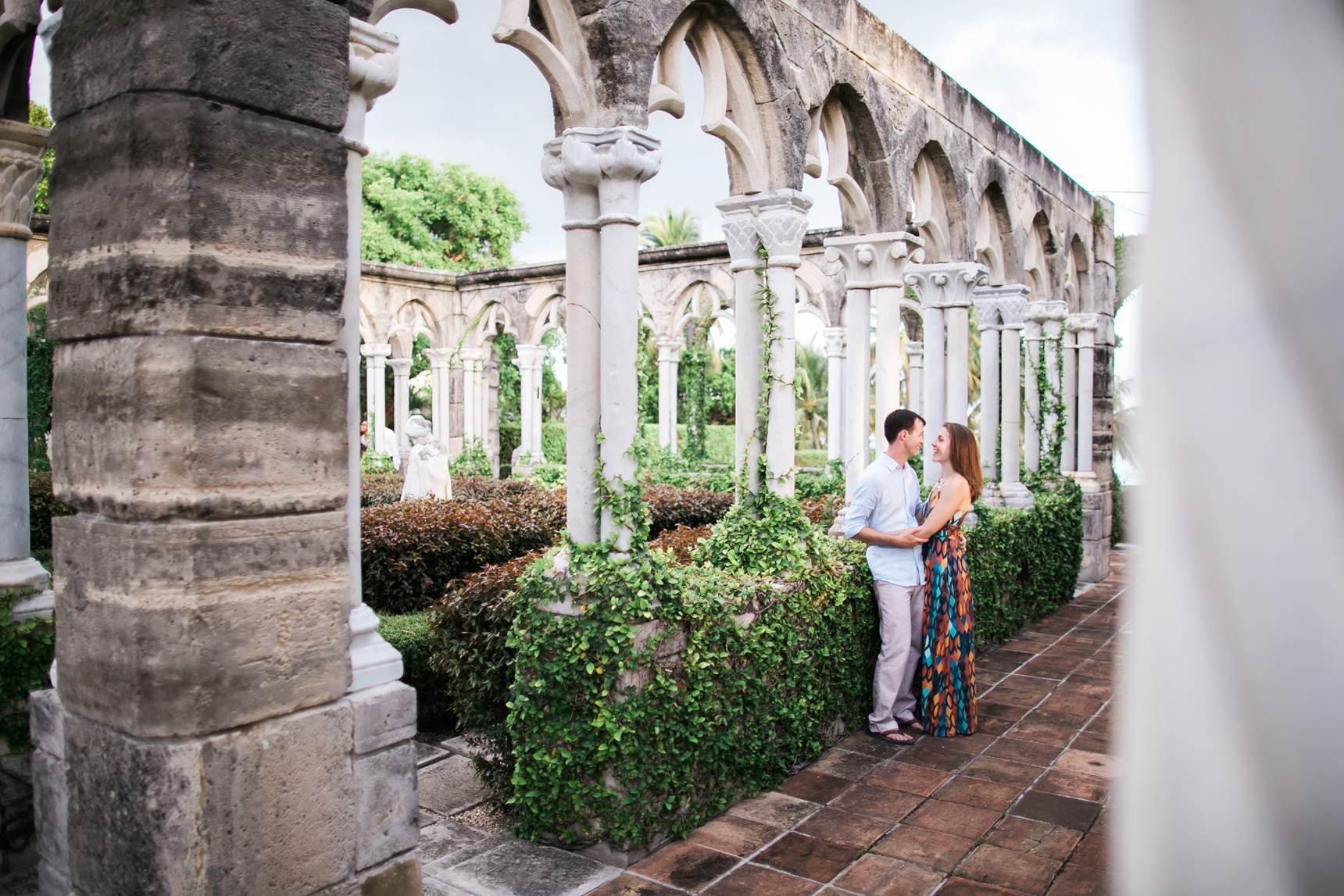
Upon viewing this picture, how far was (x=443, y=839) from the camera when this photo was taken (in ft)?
12.5

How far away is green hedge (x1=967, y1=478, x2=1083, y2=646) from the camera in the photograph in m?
6.89

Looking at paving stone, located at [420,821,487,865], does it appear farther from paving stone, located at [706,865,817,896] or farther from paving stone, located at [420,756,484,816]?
paving stone, located at [706,865,817,896]

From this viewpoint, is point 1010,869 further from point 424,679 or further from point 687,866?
point 424,679

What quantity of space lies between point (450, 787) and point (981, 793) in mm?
2521

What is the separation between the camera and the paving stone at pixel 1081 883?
3.31m

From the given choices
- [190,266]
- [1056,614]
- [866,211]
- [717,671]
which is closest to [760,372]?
[717,671]

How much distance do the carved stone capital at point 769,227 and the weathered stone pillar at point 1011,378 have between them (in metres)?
4.55

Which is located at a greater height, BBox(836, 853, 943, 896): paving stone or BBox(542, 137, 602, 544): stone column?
BBox(542, 137, 602, 544): stone column

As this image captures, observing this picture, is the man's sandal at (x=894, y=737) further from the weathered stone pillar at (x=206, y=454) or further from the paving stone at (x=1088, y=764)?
the weathered stone pillar at (x=206, y=454)

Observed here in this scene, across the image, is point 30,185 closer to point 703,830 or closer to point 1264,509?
point 703,830

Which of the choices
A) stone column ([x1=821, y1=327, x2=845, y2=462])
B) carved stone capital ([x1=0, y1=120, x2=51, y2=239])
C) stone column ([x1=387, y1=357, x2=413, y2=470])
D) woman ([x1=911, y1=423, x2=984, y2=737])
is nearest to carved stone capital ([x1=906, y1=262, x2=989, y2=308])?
woman ([x1=911, y1=423, x2=984, y2=737])

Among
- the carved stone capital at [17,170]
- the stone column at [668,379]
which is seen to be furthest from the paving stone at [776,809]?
the stone column at [668,379]

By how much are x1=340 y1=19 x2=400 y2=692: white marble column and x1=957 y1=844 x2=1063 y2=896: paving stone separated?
2.29 metres

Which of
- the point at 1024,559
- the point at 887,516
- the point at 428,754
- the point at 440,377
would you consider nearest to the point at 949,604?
the point at 887,516
